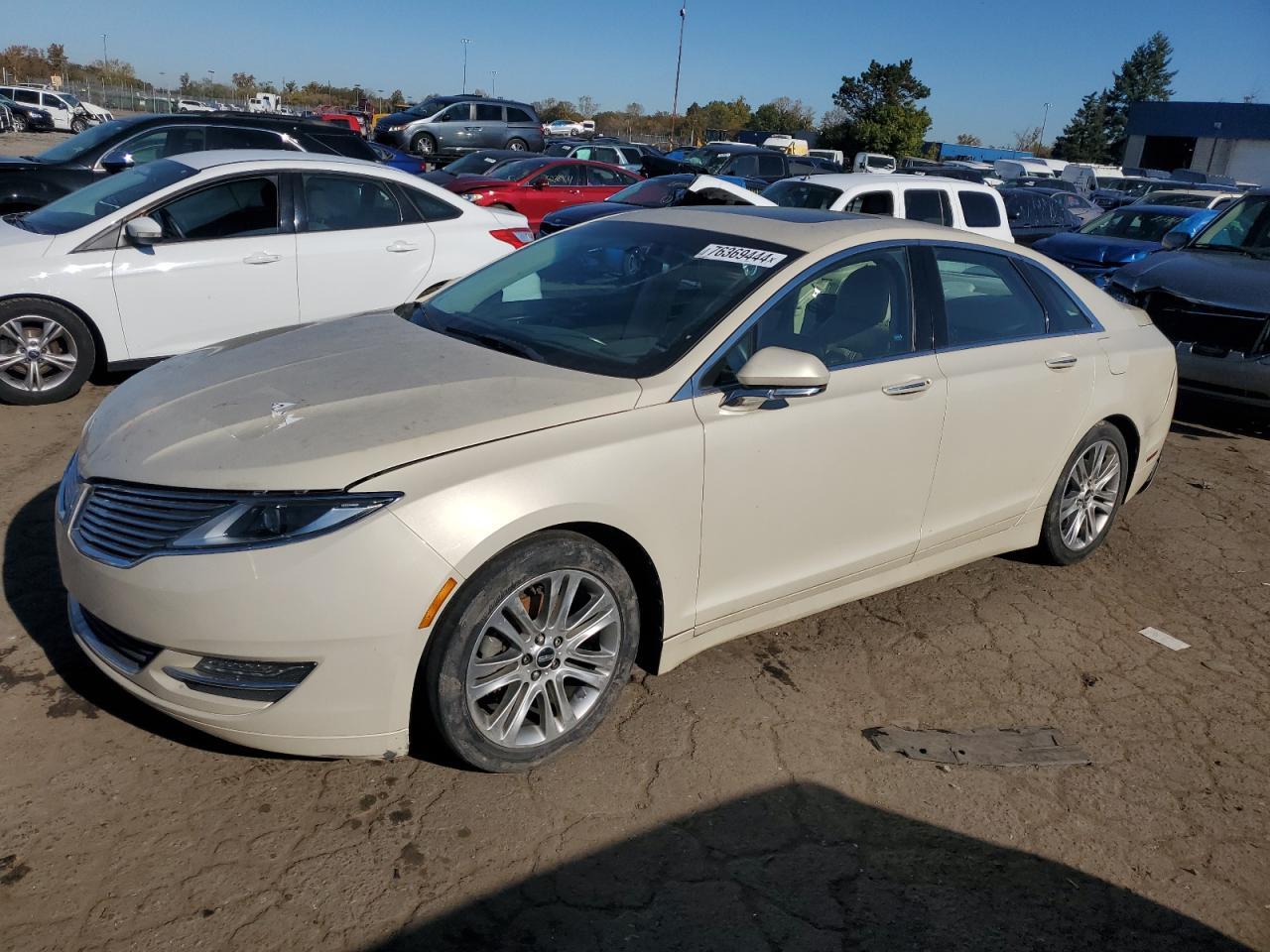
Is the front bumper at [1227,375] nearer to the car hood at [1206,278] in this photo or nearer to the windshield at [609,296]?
the car hood at [1206,278]

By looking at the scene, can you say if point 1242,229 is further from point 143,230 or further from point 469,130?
point 469,130

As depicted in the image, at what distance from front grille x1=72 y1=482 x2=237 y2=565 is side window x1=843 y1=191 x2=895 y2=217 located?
9600 mm

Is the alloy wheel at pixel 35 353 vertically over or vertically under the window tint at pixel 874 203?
under

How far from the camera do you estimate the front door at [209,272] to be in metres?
6.29

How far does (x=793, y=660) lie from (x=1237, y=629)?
2.19 metres

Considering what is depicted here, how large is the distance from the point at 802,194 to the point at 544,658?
9.85 m

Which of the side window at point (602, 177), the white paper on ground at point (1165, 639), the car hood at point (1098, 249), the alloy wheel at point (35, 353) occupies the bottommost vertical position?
the white paper on ground at point (1165, 639)

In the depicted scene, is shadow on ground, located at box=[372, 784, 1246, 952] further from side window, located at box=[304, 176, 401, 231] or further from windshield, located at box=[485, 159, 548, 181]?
windshield, located at box=[485, 159, 548, 181]

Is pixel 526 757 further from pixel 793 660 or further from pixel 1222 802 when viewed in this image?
pixel 1222 802

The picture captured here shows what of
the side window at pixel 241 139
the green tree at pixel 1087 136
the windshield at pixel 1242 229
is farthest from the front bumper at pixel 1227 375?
the green tree at pixel 1087 136

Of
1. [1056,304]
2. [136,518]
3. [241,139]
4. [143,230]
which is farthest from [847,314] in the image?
[241,139]

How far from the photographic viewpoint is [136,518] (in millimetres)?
2846

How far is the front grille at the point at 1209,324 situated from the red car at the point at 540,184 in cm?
939

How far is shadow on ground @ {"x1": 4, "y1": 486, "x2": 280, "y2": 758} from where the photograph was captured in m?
3.21
